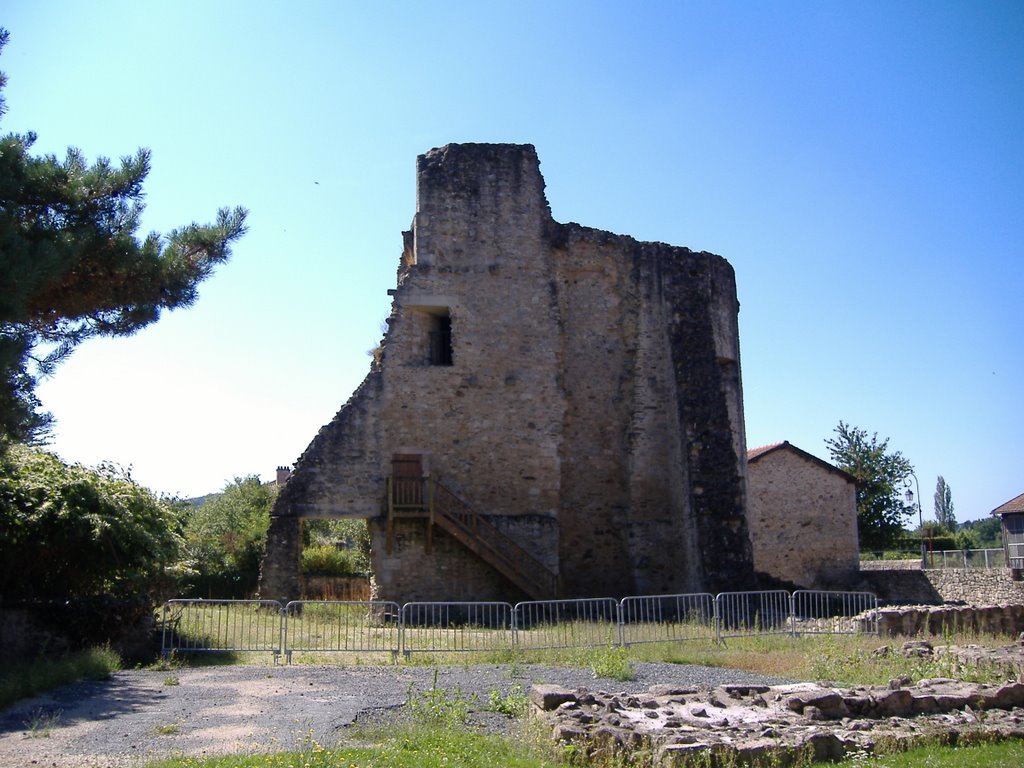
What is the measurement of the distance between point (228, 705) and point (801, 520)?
77.9ft

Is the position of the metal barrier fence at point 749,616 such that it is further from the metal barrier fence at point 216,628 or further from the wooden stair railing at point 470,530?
the metal barrier fence at point 216,628

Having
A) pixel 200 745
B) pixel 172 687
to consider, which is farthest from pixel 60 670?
pixel 200 745

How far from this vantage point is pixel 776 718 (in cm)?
895

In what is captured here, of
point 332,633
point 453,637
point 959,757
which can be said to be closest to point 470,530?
point 453,637

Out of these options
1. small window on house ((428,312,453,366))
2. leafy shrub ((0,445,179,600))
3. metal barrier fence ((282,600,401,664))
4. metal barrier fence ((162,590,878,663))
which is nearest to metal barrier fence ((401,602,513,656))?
metal barrier fence ((162,590,878,663))

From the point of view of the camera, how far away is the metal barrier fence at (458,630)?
14.1m

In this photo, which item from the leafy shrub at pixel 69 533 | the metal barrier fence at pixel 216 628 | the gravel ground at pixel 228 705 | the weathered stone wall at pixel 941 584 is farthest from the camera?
the weathered stone wall at pixel 941 584

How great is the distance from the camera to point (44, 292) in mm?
8602

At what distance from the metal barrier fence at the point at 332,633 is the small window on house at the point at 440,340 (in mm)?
6428

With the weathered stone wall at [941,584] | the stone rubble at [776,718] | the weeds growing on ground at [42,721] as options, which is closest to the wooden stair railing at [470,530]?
the stone rubble at [776,718]

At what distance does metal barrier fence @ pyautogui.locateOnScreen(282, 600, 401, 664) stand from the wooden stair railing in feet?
8.02

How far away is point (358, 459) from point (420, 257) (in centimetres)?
492

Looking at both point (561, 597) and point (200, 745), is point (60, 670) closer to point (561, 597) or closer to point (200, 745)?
point (200, 745)

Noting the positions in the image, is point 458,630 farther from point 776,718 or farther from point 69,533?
point 776,718
